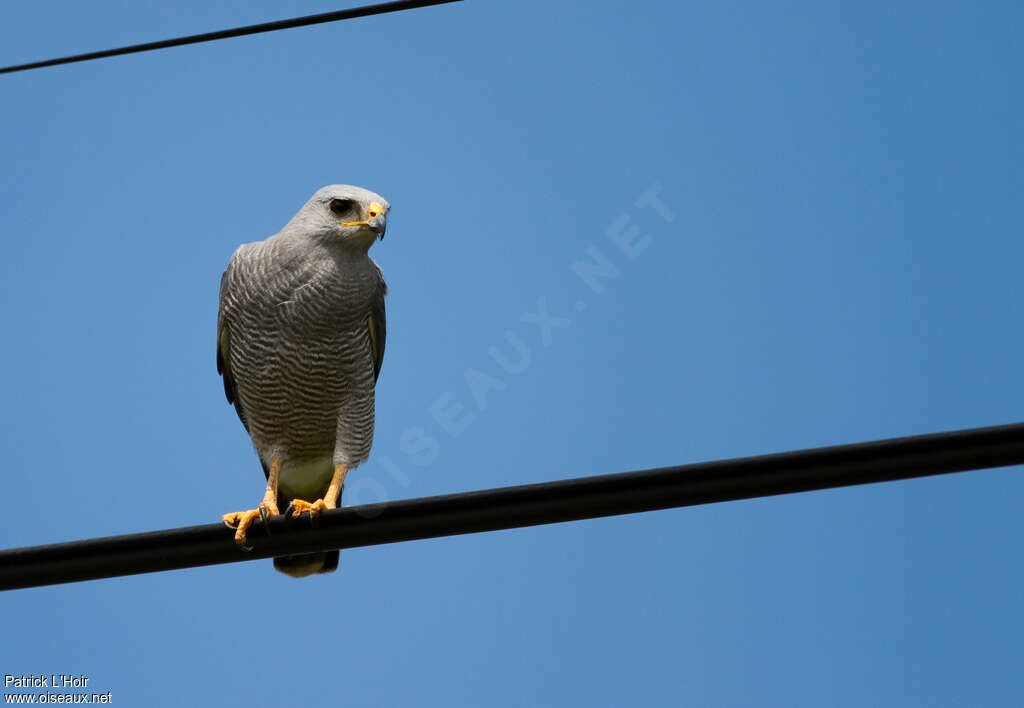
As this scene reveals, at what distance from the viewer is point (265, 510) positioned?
663 cm

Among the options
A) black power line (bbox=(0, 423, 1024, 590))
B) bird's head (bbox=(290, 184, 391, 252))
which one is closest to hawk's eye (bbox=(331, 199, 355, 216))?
bird's head (bbox=(290, 184, 391, 252))

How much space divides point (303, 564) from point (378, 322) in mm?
1634

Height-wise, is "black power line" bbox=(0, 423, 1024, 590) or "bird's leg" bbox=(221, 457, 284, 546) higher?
"bird's leg" bbox=(221, 457, 284, 546)

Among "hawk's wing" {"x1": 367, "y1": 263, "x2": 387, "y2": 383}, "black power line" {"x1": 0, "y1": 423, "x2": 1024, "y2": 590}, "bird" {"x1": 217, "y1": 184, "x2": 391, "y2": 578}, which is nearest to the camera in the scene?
"black power line" {"x1": 0, "y1": 423, "x2": 1024, "y2": 590}

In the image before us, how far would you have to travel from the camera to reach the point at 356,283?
728cm

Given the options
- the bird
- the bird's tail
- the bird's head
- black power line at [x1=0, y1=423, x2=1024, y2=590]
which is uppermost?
the bird's head

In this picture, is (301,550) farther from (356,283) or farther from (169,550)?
(356,283)

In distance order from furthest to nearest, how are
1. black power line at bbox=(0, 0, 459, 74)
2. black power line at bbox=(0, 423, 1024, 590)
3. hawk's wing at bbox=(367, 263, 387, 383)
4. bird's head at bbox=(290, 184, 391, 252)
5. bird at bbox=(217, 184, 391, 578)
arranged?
1. hawk's wing at bbox=(367, 263, 387, 383)
2. bird at bbox=(217, 184, 391, 578)
3. bird's head at bbox=(290, 184, 391, 252)
4. black power line at bbox=(0, 0, 459, 74)
5. black power line at bbox=(0, 423, 1024, 590)

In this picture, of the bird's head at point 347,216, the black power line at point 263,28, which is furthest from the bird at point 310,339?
the black power line at point 263,28

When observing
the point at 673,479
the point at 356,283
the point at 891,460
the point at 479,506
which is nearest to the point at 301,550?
the point at 479,506

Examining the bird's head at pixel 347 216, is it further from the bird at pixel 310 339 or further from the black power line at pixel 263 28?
the black power line at pixel 263 28

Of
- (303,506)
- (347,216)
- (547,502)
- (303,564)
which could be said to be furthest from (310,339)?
(547,502)

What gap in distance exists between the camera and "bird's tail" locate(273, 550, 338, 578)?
7.57m

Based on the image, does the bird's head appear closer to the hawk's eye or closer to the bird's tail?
the hawk's eye
